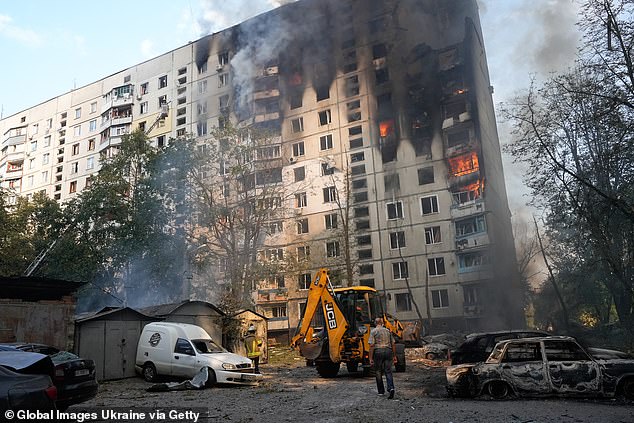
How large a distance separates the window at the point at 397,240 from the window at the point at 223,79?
83.3 feet

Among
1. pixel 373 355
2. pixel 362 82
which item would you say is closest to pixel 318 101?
pixel 362 82

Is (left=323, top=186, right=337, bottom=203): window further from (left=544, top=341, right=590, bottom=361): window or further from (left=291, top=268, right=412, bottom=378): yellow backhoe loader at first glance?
(left=544, top=341, right=590, bottom=361): window

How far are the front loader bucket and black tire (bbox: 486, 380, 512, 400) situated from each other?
19.5 feet

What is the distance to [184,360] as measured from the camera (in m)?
14.3

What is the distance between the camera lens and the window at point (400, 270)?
41656 mm

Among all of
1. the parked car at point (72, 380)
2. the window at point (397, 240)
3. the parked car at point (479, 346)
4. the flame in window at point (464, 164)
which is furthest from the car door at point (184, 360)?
the flame in window at point (464, 164)

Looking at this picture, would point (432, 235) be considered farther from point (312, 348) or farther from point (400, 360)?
point (312, 348)

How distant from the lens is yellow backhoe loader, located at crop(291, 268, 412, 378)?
14.1m

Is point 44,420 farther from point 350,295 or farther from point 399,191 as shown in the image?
point 399,191

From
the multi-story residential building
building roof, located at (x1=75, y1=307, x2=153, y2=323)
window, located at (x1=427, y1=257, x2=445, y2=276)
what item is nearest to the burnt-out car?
building roof, located at (x1=75, y1=307, x2=153, y2=323)

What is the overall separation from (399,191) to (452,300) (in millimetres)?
10919

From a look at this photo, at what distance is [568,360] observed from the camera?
358 inches

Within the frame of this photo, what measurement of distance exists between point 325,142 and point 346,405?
1560 inches

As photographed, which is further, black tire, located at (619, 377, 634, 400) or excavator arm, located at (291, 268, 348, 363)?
excavator arm, located at (291, 268, 348, 363)
